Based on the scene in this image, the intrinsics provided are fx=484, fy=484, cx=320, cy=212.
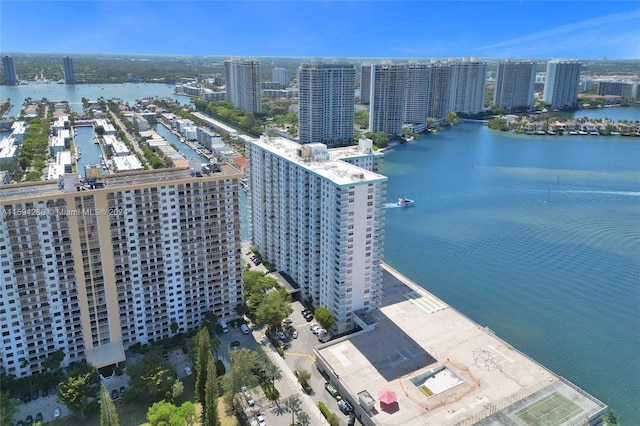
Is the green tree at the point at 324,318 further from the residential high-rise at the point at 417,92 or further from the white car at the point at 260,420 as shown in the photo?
the residential high-rise at the point at 417,92

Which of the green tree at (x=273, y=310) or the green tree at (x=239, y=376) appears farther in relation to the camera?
the green tree at (x=273, y=310)

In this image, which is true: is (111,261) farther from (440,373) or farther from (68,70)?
(68,70)

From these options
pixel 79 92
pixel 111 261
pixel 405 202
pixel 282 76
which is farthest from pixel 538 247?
pixel 79 92

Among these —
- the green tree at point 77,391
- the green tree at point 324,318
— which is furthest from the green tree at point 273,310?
the green tree at point 77,391

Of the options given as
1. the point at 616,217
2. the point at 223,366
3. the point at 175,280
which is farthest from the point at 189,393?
the point at 616,217

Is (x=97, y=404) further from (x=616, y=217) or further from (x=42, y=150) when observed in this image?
(x=42, y=150)

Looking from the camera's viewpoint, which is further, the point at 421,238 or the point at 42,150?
the point at 42,150

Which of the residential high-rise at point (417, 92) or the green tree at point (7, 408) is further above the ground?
the residential high-rise at point (417, 92)
